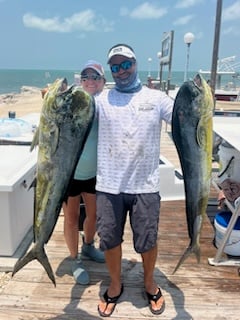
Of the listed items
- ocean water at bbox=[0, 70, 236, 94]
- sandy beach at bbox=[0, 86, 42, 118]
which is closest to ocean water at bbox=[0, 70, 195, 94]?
ocean water at bbox=[0, 70, 236, 94]

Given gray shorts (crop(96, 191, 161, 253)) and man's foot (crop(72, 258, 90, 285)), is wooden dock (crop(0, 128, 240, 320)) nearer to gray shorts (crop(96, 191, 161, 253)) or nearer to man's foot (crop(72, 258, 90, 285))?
man's foot (crop(72, 258, 90, 285))

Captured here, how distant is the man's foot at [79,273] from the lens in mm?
2947

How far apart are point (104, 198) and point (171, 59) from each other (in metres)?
8.12

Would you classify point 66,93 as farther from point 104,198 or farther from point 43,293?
point 43,293

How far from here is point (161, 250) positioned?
3.56 m

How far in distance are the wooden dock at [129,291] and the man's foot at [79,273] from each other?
46mm

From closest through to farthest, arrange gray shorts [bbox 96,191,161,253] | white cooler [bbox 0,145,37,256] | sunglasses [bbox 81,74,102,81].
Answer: gray shorts [bbox 96,191,161,253], sunglasses [bbox 81,74,102,81], white cooler [bbox 0,145,37,256]

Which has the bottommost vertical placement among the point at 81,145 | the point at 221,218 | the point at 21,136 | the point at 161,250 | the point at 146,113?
the point at 161,250

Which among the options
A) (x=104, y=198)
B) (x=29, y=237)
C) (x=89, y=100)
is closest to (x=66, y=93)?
(x=89, y=100)

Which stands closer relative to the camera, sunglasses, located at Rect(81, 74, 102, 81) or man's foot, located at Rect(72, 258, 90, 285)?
sunglasses, located at Rect(81, 74, 102, 81)

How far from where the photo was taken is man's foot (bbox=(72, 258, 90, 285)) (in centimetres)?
295

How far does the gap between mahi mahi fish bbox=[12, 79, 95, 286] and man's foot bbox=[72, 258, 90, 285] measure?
75 centimetres

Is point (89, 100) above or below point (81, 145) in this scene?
above

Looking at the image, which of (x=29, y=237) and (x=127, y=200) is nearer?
(x=127, y=200)
